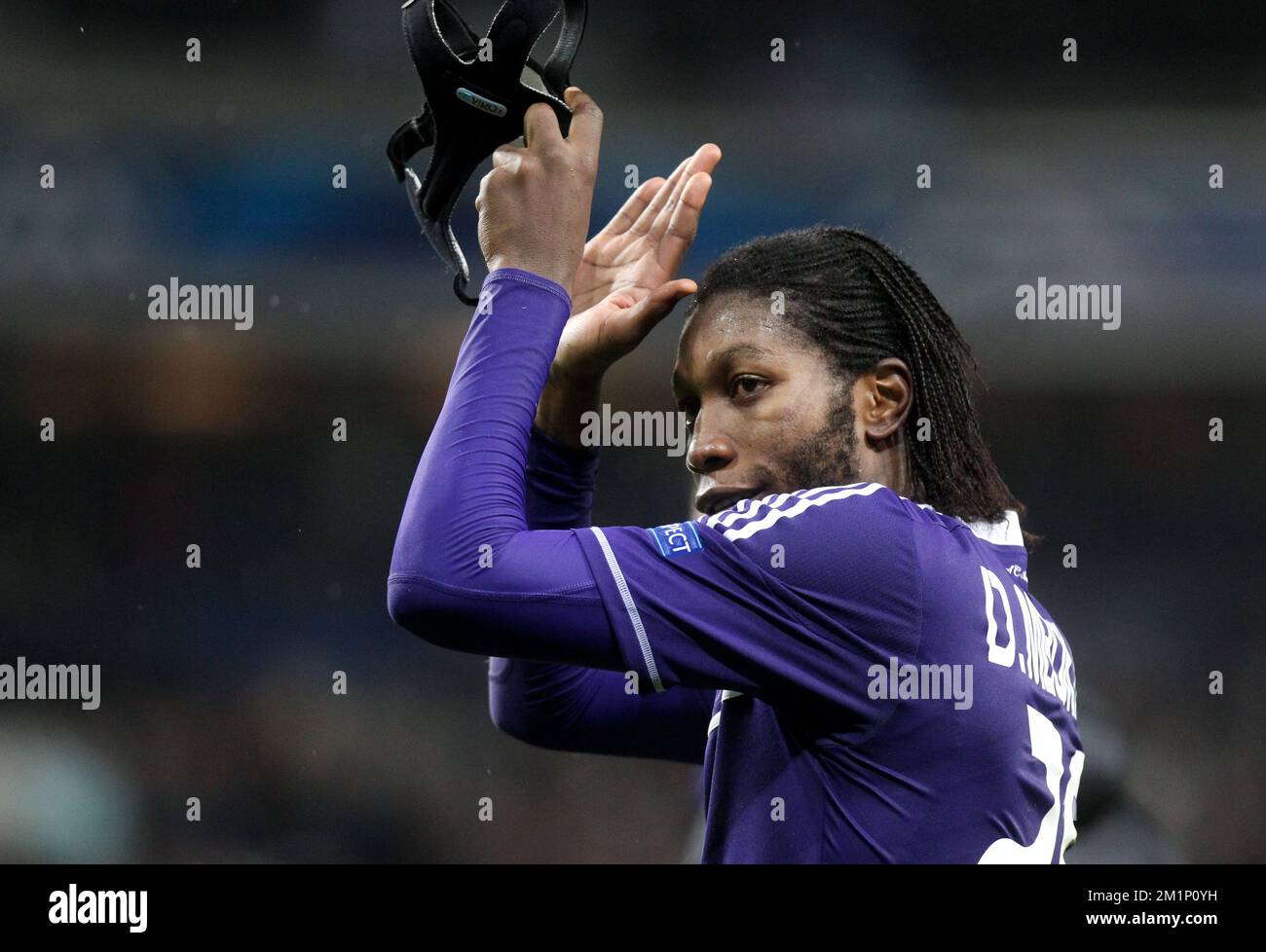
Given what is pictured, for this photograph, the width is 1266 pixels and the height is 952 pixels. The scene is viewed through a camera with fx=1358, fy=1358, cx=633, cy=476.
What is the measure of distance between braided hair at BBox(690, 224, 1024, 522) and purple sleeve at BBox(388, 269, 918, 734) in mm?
351

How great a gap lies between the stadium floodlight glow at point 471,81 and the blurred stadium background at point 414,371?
10.6 feet

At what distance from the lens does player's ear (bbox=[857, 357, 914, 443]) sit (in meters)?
2.18

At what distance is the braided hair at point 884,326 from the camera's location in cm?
→ 219

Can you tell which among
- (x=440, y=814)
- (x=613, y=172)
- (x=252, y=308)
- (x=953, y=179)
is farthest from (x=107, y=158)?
(x=953, y=179)

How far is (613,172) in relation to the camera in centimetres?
580

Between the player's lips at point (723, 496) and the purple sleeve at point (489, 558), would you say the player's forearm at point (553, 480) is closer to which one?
the player's lips at point (723, 496)

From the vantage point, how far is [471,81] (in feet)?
6.82

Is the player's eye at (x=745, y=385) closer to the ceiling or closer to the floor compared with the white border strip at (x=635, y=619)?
closer to the ceiling
